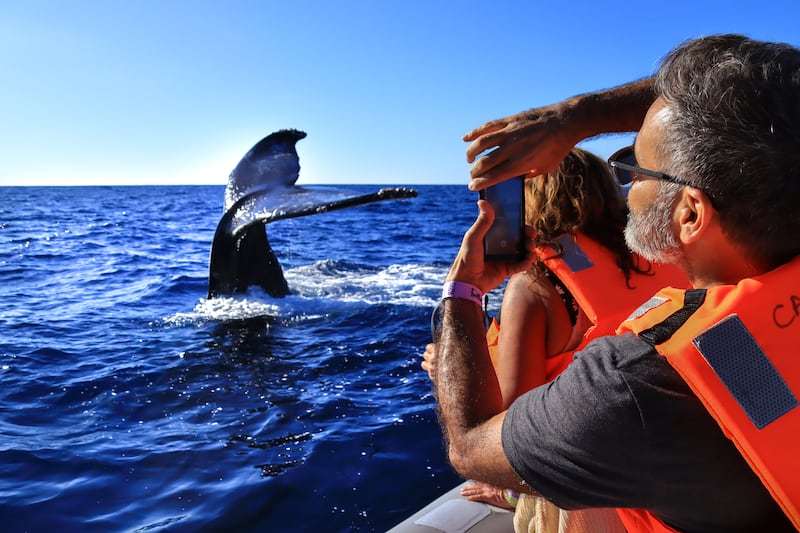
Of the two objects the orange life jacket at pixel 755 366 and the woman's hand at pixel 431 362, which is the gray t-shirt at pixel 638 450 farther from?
the woman's hand at pixel 431 362

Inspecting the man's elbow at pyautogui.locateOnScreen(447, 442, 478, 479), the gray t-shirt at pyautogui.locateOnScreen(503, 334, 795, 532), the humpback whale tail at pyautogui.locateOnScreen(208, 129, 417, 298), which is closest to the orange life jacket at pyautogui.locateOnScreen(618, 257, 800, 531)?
the gray t-shirt at pyautogui.locateOnScreen(503, 334, 795, 532)

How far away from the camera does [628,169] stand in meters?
1.66

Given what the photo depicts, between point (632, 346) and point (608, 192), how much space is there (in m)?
1.30

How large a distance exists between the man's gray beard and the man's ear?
0.09ft

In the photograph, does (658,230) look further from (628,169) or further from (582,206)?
(582,206)

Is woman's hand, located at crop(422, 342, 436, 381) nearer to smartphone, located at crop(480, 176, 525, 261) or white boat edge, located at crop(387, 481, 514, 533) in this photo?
smartphone, located at crop(480, 176, 525, 261)

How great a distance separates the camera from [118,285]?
37.1 feet

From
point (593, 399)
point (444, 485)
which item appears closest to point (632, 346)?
point (593, 399)

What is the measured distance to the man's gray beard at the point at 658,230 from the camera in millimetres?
1543

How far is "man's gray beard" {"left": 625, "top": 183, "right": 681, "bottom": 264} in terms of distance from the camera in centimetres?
154

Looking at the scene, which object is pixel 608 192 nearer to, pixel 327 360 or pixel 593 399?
pixel 593 399

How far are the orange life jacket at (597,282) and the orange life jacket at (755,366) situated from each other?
0.96m

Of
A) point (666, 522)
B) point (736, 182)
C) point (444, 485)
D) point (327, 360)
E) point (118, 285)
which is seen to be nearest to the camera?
point (736, 182)

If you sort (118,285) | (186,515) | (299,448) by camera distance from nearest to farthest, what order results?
(186,515) → (299,448) → (118,285)
